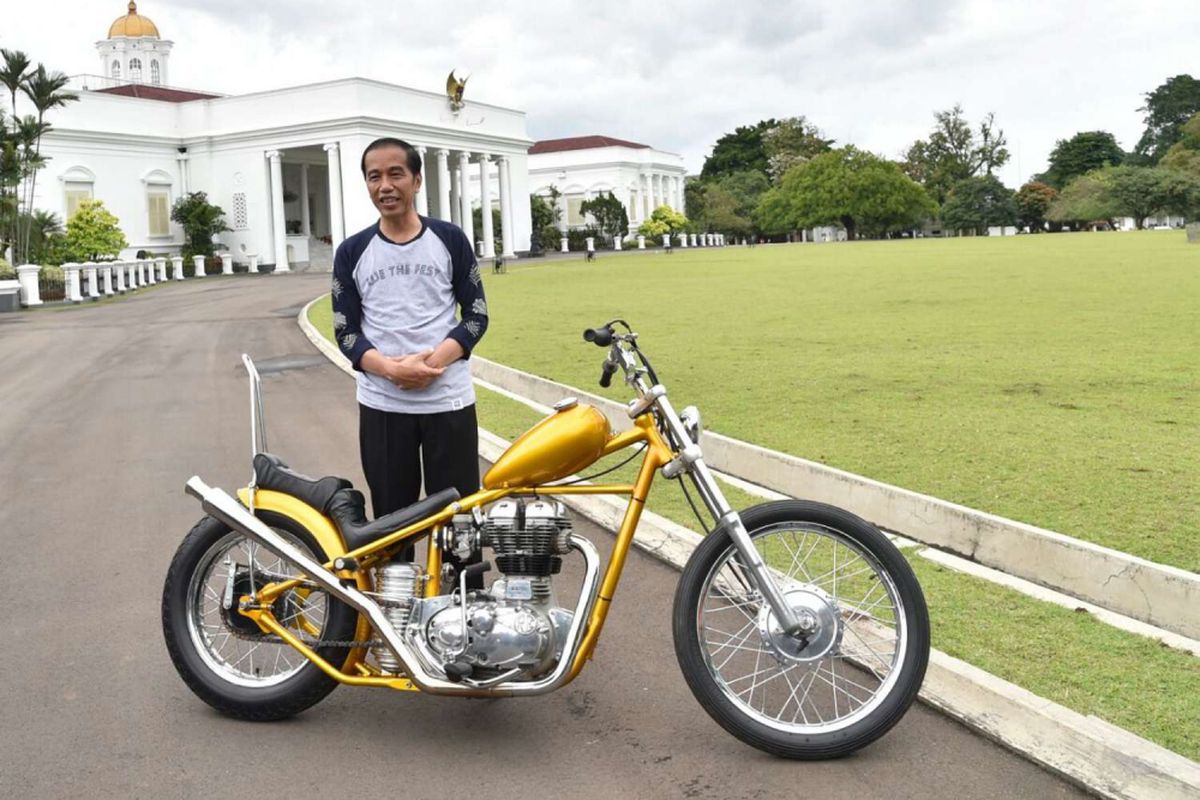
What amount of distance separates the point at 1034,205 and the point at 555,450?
114363mm

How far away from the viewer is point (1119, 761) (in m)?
3.55

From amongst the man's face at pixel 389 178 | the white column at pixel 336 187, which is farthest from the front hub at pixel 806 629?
the white column at pixel 336 187

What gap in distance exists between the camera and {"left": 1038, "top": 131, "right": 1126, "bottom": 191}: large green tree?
118 meters

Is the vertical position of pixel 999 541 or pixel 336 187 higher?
pixel 336 187

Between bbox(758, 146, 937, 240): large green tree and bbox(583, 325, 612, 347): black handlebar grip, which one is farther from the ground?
bbox(758, 146, 937, 240): large green tree

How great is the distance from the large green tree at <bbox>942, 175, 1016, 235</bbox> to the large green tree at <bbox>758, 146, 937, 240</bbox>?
8756 millimetres

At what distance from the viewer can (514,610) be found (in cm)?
396

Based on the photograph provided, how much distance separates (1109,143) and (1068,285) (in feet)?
340

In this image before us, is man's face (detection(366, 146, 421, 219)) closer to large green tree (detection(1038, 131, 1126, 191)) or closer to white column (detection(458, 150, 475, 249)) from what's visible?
white column (detection(458, 150, 475, 249))

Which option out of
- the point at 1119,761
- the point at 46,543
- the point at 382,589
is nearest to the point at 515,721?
the point at 382,589

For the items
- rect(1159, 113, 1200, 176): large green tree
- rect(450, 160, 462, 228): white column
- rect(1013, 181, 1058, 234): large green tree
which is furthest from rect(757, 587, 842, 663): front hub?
rect(1013, 181, 1058, 234): large green tree

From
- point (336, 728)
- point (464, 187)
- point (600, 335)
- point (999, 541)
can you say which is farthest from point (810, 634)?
point (464, 187)

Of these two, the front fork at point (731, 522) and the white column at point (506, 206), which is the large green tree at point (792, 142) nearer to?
the white column at point (506, 206)

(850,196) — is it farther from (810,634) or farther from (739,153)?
(810,634)
